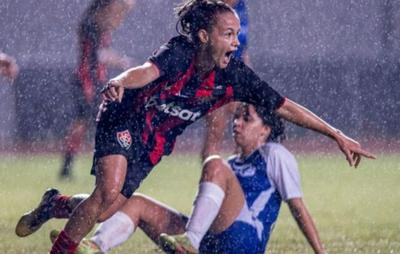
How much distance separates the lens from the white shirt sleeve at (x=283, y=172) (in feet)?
21.0

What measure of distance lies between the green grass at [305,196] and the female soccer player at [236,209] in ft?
3.52

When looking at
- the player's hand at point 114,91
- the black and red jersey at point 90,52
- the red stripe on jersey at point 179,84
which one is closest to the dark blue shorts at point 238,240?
the red stripe on jersey at point 179,84

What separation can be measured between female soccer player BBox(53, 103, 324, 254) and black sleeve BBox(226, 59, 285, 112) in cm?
8

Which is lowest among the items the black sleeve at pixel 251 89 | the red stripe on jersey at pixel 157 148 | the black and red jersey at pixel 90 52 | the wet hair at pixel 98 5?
the black and red jersey at pixel 90 52

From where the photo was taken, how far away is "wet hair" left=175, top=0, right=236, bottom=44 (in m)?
6.75

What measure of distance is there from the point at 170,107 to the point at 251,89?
0.40m

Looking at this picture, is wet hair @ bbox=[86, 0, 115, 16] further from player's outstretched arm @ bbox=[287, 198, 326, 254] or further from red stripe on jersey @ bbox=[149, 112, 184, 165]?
player's outstretched arm @ bbox=[287, 198, 326, 254]

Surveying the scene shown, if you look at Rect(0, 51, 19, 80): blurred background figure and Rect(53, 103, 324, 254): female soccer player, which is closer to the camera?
Rect(53, 103, 324, 254): female soccer player

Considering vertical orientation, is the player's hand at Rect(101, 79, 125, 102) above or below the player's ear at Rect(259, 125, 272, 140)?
above

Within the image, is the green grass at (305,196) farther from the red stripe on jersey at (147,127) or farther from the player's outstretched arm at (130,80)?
the player's outstretched arm at (130,80)

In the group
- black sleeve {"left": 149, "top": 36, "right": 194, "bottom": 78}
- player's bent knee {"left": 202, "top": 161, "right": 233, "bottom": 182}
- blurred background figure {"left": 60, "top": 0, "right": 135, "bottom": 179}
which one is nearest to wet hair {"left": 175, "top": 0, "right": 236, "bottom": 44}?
black sleeve {"left": 149, "top": 36, "right": 194, "bottom": 78}

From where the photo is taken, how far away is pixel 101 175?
6.48 metres

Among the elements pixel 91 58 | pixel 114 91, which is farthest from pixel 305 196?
pixel 114 91

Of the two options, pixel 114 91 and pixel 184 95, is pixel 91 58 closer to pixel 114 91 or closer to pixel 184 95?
pixel 184 95
